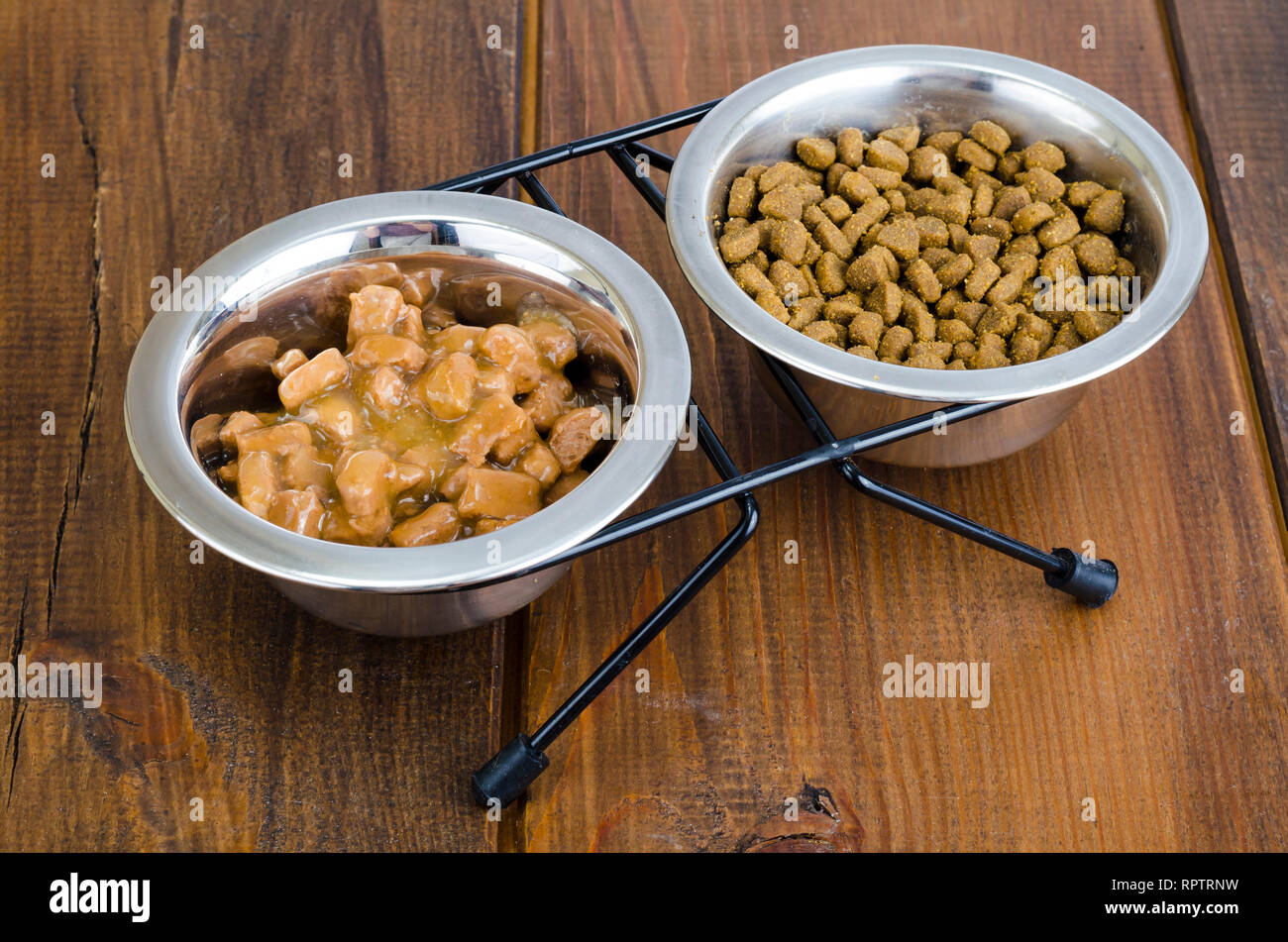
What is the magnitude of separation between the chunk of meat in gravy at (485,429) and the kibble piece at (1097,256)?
1.61 ft

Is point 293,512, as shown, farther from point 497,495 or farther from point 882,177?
point 882,177

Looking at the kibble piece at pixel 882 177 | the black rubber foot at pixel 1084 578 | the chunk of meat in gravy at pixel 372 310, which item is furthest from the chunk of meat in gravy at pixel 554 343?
the black rubber foot at pixel 1084 578

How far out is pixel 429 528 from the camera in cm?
85

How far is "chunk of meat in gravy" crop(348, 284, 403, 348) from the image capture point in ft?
3.13

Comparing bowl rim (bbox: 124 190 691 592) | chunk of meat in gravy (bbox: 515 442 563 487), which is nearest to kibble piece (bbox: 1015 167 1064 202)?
bowl rim (bbox: 124 190 691 592)

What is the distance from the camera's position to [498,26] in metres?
1.40

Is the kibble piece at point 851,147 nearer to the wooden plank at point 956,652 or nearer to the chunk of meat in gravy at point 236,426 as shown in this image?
the wooden plank at point 956,652

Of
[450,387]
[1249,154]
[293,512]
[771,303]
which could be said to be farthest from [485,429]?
[1249,154]

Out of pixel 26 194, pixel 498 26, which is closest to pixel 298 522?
pixel 26 194

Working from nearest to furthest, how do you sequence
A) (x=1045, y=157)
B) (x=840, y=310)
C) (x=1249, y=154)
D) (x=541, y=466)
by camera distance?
(x=541, y=466) → (x=840, y=310) → (x=1045, y=157) → (x=1249, y=154)

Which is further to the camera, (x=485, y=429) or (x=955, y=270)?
(x=955, y=270)

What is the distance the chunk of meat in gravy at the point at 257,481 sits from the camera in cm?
84

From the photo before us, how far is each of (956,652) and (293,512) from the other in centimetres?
52

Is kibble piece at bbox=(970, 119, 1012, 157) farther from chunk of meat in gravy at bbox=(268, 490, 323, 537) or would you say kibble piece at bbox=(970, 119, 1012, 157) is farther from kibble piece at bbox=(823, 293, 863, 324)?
chunk of meat in gravy at bbox=(268, 490, 323, 537)
